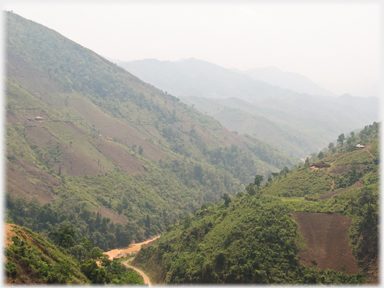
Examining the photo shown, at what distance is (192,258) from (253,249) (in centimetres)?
908

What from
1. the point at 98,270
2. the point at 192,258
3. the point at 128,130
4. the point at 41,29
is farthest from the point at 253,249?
the point at 41,29

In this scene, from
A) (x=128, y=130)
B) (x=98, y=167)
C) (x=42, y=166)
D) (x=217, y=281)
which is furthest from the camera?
(x=128, y=130)

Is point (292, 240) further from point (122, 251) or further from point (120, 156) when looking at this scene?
point (120, 156)

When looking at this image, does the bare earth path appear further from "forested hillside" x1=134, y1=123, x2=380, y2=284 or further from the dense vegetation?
the dense vegetation

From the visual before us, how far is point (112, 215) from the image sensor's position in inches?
3091

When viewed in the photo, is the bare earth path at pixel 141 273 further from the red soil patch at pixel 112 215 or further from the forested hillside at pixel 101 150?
the red soil patch at pixel 112 215

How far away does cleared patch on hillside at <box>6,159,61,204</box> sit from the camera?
69.5 meters

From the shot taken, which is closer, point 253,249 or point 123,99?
point 253,249

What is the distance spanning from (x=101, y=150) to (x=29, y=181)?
1302 inches

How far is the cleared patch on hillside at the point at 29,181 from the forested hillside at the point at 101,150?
0.28 metres

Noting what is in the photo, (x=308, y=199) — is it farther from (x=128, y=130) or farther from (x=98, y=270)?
(x=128, y=130)

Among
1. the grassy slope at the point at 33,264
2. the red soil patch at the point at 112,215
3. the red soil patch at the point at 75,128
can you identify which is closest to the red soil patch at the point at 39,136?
the red soil patch at the point at 75,128

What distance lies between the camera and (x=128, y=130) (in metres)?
132

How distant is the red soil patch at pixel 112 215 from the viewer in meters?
76.5
